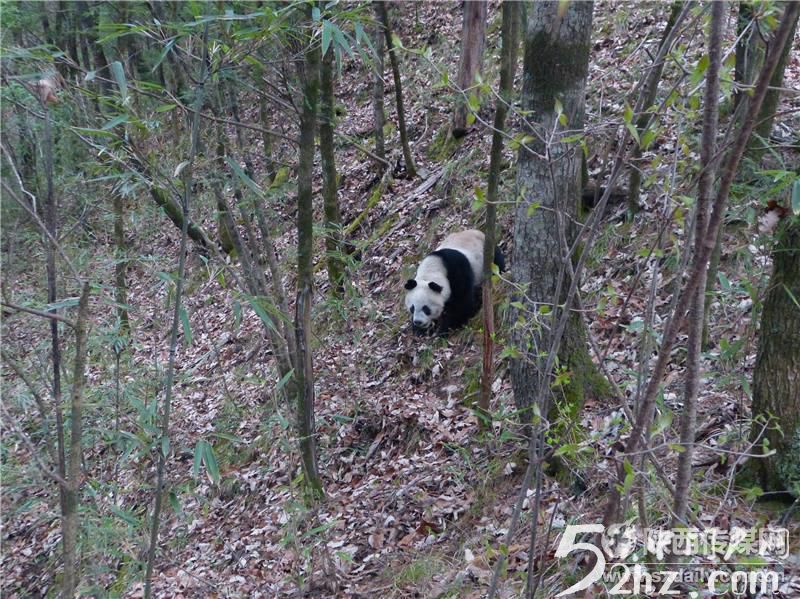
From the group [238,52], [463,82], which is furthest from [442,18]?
[238,52]

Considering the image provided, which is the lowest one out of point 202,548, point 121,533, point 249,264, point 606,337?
point 202,548

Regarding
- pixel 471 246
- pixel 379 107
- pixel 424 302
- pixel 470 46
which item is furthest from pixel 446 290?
pixel 470 46

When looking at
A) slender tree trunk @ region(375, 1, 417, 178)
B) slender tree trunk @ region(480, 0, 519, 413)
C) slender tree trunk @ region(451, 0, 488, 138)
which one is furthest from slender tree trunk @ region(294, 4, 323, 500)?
slender tree trunk @ region(451, 0, 488, 138)

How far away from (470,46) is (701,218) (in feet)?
27.4

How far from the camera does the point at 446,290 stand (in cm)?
744

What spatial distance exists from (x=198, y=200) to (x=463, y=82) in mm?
5023

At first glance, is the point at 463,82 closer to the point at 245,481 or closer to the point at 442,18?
the point at 442,18

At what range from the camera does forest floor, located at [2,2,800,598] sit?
13.9 feet

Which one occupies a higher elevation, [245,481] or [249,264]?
[249,264]

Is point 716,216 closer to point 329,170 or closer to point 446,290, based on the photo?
point 446,290

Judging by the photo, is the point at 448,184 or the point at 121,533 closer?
the point at 121,533

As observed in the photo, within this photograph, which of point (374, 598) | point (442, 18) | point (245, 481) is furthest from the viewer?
point (442, 18)

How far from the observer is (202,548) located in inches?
247

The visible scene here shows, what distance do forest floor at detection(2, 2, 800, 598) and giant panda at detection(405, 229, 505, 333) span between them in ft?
0.94
